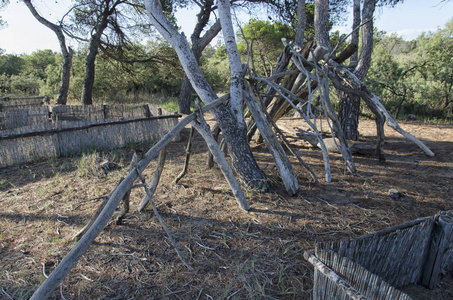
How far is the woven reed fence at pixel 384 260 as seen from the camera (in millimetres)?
1608

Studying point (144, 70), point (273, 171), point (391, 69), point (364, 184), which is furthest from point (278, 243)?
point (144, 70)

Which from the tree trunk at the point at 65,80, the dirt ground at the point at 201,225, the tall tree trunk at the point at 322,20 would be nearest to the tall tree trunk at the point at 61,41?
the tree trunk at the point at 65,80

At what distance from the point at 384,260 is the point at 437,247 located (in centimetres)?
54

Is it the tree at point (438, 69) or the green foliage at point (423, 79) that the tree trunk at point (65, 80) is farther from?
the tree at point (438, 69)

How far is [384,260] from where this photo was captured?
213 cm

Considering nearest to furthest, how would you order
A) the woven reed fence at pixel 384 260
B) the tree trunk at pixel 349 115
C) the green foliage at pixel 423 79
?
the woven reed fence at pixel 384 260 < the tree trunk at pixel 349 115 < the green foliage at pixel 423 79

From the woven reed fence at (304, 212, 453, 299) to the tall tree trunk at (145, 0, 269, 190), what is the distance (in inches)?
69.2

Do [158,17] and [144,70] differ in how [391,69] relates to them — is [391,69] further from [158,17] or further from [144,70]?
[144,70]

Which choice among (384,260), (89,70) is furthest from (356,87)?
(89,70)

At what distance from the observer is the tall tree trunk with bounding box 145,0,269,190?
366cm

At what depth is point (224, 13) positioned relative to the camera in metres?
3.66

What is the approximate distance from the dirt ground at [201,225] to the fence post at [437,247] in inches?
4.9

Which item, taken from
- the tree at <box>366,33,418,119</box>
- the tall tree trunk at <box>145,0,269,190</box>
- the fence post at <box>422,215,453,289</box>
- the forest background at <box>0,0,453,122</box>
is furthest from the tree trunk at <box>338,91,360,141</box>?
the tree at <box>366,33,418,119</box>

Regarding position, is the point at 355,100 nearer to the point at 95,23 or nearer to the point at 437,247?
the point at 437,247
